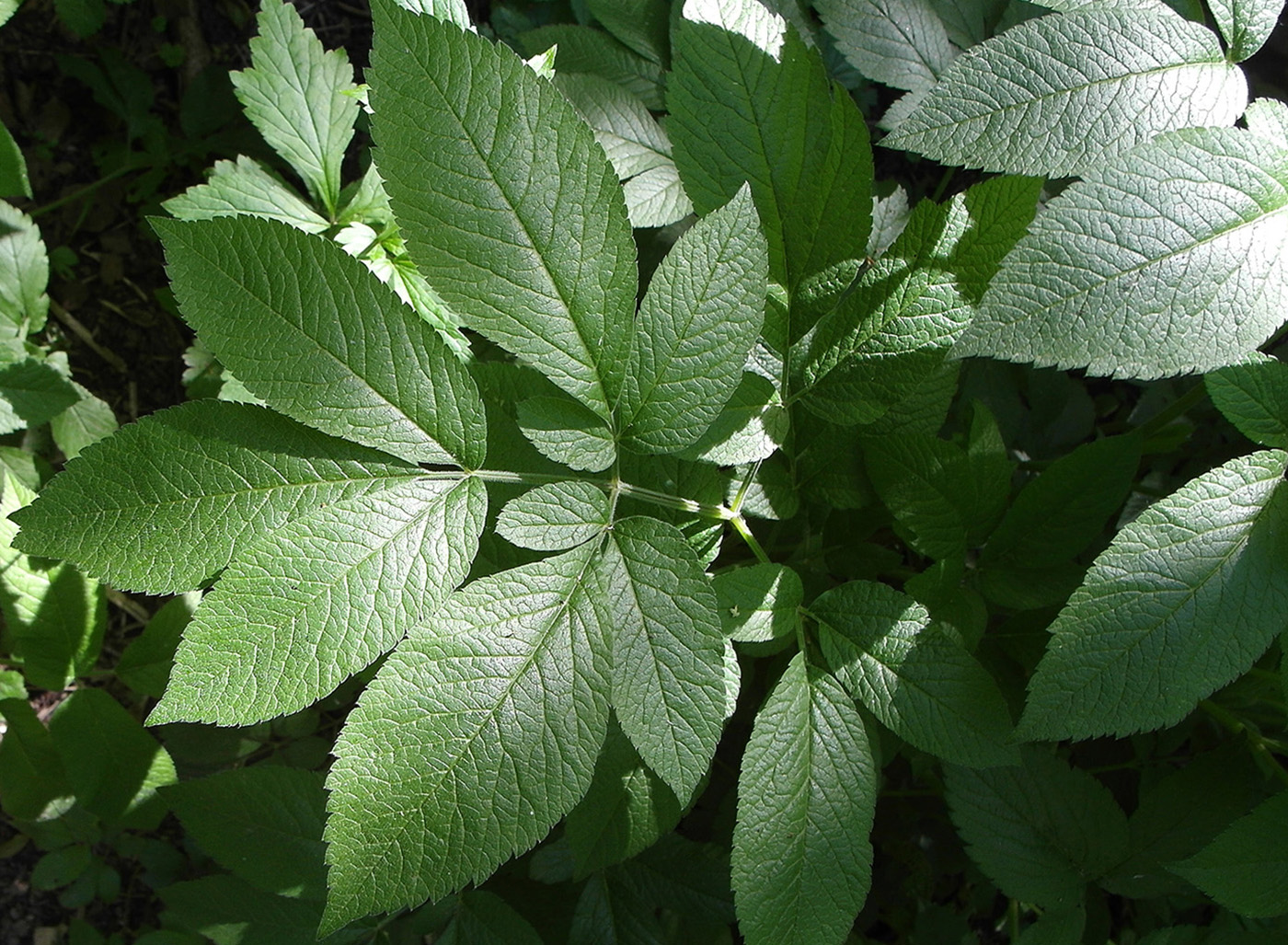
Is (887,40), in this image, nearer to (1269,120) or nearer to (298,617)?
(1269,120)

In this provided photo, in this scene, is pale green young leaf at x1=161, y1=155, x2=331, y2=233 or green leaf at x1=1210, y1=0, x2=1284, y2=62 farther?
pale green young leaf at x1=161, y1=155, x2=331, y2=233

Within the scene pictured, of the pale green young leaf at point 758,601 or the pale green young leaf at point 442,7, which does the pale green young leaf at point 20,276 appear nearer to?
the pale green young leaf at point 442,7

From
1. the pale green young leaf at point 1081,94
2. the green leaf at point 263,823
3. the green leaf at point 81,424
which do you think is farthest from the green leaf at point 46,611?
the pale green young leaf at point 1081,94

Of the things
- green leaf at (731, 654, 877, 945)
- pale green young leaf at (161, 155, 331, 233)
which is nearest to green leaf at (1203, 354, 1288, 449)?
green leaf at (731, 654, 877, 945)

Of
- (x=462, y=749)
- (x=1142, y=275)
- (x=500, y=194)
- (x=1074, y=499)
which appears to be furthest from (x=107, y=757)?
(x=1142, y=275)

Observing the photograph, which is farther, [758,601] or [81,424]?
[81,424]

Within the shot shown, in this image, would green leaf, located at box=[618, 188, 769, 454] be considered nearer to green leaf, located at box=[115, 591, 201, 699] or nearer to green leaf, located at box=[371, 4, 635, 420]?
green leaf, located at box=[371, 4, 635, 420]
